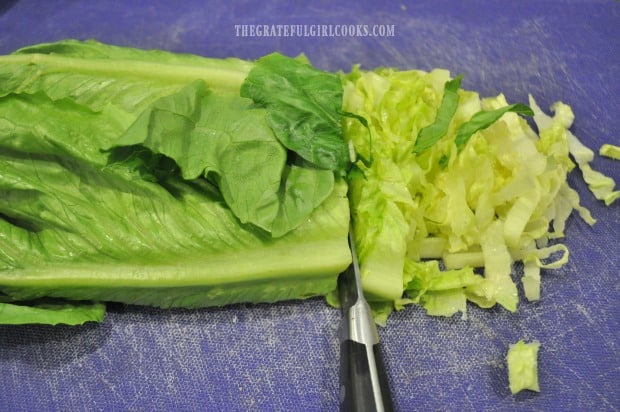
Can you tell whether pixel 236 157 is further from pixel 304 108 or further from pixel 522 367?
pixel 522 367

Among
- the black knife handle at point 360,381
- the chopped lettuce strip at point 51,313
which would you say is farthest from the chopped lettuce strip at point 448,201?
the chopped lettuce strip at point 51,313

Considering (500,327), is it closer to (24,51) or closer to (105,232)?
(105,232)

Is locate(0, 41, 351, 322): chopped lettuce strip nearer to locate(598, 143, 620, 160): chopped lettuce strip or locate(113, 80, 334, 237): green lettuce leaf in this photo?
locate(113, 80, 334, 237): green lettuce leaf

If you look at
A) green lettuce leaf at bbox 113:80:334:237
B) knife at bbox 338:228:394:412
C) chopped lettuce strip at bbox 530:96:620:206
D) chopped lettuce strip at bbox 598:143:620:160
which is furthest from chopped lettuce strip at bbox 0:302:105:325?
chopped lettuce strip at bbox 598:143:620:160

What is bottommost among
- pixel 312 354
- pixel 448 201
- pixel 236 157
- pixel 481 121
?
pixel 312 354

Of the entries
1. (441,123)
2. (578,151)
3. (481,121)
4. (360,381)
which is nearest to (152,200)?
(360,381)

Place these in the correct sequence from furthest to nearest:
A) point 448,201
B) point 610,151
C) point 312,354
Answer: point 610,151, point 448,201, point 312,354
